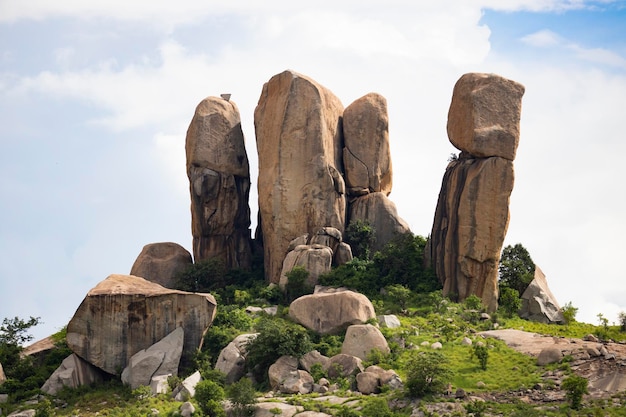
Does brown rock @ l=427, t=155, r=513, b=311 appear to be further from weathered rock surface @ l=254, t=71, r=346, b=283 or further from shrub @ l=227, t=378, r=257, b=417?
shrub @ l=227, t=378, r=257, b=417

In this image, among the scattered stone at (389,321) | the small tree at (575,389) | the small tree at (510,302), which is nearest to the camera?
the small tree at (575,389)

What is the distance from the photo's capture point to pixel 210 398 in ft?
138

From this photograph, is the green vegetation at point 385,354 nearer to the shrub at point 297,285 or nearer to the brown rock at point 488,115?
the shrub at point 297,285

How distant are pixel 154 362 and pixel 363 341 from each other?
31.1 feet

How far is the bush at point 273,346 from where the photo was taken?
1770 inches

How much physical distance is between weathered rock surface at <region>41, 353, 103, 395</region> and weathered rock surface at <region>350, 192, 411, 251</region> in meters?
17.9

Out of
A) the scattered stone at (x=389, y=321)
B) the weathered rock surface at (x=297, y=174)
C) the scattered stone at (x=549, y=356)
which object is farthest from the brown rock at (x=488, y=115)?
the scattered stone at (x=549, y=356)

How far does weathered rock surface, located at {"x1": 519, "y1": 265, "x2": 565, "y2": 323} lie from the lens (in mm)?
53375

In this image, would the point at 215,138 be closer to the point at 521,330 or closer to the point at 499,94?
the point at 499,94

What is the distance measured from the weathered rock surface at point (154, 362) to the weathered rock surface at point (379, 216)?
50.1ft

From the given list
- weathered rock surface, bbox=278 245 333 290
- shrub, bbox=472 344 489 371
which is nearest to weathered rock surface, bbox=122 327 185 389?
weathered rock surface, bbox=278 245 333 290

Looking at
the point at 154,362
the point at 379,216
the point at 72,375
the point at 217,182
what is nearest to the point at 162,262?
the point at 217,182

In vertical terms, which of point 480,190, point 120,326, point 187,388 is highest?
point 480,190

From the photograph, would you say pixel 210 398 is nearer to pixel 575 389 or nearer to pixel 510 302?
pixel 575 389
